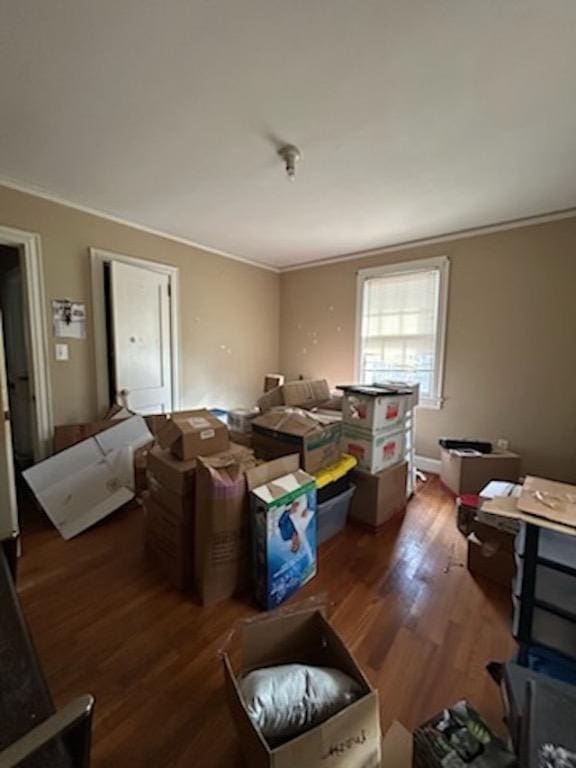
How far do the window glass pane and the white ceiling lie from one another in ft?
3.28

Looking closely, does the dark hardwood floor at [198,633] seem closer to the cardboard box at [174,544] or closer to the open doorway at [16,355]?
the cardboard box at [174,544]

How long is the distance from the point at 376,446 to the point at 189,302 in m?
2.52

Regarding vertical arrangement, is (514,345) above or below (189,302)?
below

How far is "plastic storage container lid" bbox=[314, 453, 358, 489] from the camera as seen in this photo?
213 centimetres

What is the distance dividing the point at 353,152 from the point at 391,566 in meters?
2.51

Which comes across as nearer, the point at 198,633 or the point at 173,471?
the point at 198,633

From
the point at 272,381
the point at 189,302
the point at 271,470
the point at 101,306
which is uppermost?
the point at 189,302

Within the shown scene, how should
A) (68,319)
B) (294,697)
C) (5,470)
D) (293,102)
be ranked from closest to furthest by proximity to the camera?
(294,697) < (293,102) < (5,470) < (68,319)

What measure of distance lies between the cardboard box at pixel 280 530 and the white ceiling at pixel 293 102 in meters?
1.84

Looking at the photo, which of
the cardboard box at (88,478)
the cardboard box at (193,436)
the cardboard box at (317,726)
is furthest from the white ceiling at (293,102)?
the cardboard box at (317,726)

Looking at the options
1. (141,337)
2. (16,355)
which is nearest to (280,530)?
(141,337)

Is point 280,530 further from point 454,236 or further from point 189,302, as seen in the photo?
point 454,236

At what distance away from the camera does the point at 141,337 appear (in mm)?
3246

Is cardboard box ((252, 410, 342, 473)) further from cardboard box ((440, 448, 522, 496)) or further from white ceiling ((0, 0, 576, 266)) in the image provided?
white ceiling ((0, 0, 576, 266))
